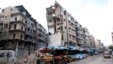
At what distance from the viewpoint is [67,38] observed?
57719 millimetres

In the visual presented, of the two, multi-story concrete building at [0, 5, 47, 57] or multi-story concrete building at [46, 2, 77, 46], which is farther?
multi-story concrete building at [46, 2, 77, 46]

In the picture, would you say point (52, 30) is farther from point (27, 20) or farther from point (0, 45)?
point (0, 45)

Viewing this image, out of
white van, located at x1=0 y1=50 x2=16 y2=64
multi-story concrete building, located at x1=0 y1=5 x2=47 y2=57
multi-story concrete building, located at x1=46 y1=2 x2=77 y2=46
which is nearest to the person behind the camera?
white van, located at x1=0 y1=50 x2=16 y2=64

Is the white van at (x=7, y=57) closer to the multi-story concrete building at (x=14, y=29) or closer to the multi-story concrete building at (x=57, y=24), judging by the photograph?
the multi-story concrete building at (x=14, y=29)

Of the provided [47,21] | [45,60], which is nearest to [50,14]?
[47,21]

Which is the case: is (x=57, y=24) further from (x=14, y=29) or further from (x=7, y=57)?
(x=7, y=57)

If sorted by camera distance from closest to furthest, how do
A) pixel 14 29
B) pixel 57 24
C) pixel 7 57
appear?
pixel 7 57, pixel 14 29, pixel 57 24

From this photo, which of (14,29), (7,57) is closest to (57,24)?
(14,29)

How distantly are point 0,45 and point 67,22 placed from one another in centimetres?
2533

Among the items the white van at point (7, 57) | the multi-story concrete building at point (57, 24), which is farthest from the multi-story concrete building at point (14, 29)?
the white van at point (7, 57)

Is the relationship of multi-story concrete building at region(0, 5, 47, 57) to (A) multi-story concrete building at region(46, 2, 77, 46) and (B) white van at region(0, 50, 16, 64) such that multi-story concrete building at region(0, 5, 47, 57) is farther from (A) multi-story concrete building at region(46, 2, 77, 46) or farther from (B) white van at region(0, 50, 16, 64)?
(B) white van at region(0, 50, 16, 64)

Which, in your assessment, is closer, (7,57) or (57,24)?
(7,57)

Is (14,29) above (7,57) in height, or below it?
above

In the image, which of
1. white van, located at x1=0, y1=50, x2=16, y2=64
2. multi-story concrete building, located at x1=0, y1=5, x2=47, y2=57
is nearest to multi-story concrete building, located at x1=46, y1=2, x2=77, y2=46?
multi-story concrete building, located at x1=0, y1=5, x2=47, y2=57
